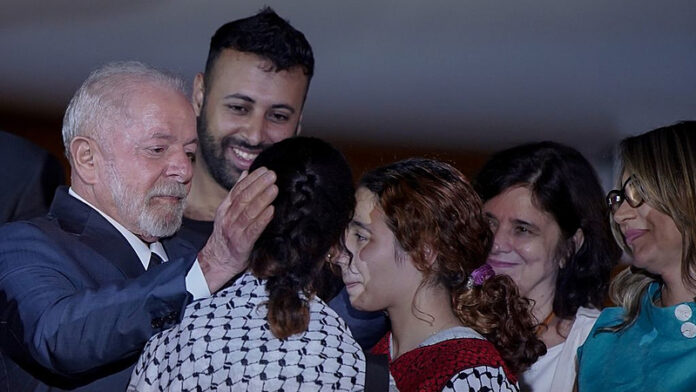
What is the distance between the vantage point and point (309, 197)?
1.65 m

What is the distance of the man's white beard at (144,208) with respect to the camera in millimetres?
2037

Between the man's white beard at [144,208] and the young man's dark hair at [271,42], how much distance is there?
79cm

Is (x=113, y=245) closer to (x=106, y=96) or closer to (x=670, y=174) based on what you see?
(x=106, y=96)

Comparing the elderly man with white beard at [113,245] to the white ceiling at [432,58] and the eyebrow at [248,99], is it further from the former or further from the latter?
the white ceiling at [432,58]

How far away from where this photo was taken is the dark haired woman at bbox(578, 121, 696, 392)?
200 centimetres

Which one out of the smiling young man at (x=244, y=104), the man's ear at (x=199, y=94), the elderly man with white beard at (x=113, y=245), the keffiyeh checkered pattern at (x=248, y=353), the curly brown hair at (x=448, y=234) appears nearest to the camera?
the keffiyeh checkered pattern at (x=248, y=353)

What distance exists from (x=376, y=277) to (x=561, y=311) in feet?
2.77

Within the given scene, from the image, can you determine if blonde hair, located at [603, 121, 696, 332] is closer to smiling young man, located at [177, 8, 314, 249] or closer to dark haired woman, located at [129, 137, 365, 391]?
dark haired woman, located at [129, 137, 365, 391]

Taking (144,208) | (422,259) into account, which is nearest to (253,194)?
(422,259)

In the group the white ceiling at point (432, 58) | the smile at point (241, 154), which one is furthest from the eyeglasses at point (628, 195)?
the white ceiling at point (432, 58)

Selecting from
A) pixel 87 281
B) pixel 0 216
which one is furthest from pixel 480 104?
pixel 87 281

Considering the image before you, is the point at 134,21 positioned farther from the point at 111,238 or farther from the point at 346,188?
the point at 346,188

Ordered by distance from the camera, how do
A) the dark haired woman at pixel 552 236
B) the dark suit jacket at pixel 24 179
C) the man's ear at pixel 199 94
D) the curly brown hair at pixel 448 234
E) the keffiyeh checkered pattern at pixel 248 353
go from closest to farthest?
the keffiyeh checkered pattern at pixel 248 353, the curly brown hair at pixel 448 234, the dark suit jacket at pixel 24 179, the dark haired woman at pixel 552 236, the man's ear at pixel 199 94

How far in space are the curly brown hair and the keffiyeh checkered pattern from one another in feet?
0.96
